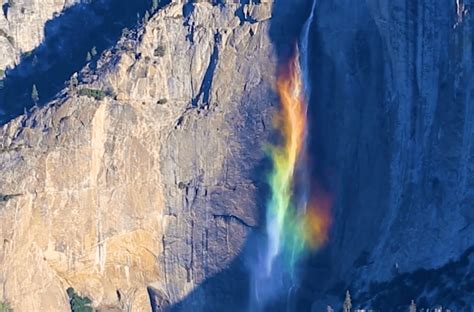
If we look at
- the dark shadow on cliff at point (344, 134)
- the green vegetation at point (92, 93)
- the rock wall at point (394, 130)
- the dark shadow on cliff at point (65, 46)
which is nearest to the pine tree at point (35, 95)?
the dark shadow on cliff at point (65, 46)

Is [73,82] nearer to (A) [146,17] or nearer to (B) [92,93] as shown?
(B) [92,93]

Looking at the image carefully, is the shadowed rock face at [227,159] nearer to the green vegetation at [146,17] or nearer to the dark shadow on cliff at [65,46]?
the green vegetation at [146,17]

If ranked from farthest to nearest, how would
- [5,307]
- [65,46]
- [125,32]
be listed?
1. [65,46]
2. [125,32]
3. [5,307]

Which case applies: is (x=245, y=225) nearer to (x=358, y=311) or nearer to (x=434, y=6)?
(x=358, y=311)

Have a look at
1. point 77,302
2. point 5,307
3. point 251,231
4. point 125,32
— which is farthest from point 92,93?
point 5,307

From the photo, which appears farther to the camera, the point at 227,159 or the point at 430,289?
the point at 227,159

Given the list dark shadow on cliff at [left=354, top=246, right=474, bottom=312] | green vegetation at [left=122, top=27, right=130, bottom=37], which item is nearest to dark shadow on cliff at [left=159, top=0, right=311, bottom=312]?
green vegetation at [left=122, top=27, right=130, bottom=37]

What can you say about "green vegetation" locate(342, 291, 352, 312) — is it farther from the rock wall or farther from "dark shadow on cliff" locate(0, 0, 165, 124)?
"dark shadow on cliff" locate(0, 0, 165, 124)
